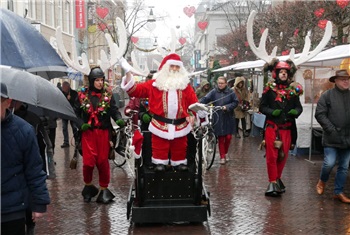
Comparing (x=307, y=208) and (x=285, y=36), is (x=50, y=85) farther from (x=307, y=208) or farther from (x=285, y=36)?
(x=285, y=36)

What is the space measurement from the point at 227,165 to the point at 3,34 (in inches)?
251

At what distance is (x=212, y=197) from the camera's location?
7.16 m

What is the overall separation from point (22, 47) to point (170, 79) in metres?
1.94

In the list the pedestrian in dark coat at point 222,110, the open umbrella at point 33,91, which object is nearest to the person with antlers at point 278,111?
the pedestrian in dark coat at point 222,110

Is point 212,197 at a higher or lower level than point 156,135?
lower

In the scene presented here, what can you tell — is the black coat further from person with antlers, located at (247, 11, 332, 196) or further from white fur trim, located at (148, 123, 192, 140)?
white fur trim, located at (148, 123, 192, 140)

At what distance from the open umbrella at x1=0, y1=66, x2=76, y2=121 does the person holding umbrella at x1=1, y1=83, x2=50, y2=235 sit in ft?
1.77

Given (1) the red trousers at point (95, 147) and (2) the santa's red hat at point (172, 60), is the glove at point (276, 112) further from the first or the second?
(1) the red trousers at point (95, 147)

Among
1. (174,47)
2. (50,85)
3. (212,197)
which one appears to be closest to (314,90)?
(212,197)

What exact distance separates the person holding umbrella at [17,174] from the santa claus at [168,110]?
2329 millimetres

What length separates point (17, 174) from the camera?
132 inches

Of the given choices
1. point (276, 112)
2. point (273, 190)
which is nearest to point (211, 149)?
point (273, 190)

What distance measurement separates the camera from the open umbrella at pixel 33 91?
3.84 m

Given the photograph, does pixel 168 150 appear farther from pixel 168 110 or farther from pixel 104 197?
pixel 104 197
